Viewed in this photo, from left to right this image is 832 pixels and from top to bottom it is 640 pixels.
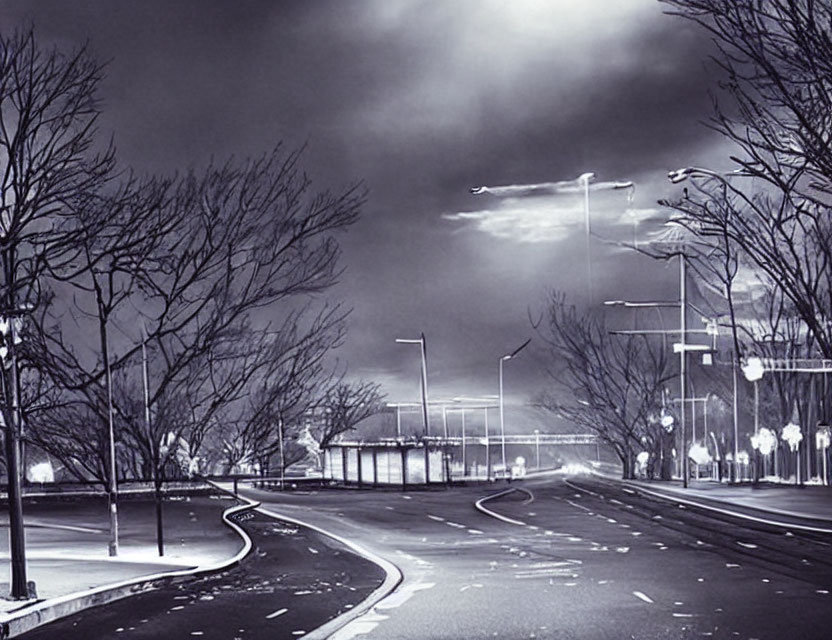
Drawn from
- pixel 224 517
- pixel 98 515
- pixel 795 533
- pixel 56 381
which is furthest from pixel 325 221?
pixel 98 515

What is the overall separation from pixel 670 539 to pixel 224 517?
1595cm

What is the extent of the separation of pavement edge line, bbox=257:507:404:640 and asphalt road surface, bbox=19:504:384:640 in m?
0.18

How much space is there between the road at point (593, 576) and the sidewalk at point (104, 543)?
3965mm

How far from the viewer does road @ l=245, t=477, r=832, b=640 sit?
15586 mm

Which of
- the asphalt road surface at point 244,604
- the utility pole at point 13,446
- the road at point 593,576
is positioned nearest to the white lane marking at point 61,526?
the road at point 593,576

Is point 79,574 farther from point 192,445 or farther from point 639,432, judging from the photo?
point 639,432

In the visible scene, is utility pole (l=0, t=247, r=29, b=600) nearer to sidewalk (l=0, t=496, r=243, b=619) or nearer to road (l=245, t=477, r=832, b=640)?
sidewalk (l=0, t=496, r=243, b=619)

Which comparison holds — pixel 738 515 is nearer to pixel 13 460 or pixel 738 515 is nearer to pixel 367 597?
pixel 367 597

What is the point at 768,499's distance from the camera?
48.4 metres

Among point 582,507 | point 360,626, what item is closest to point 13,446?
point 360,626

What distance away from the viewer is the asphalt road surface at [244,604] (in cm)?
1570

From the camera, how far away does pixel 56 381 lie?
25906 mm

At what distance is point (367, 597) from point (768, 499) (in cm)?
3217

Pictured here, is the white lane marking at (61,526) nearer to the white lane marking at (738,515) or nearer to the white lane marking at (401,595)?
the white lane marking at (738,515)
